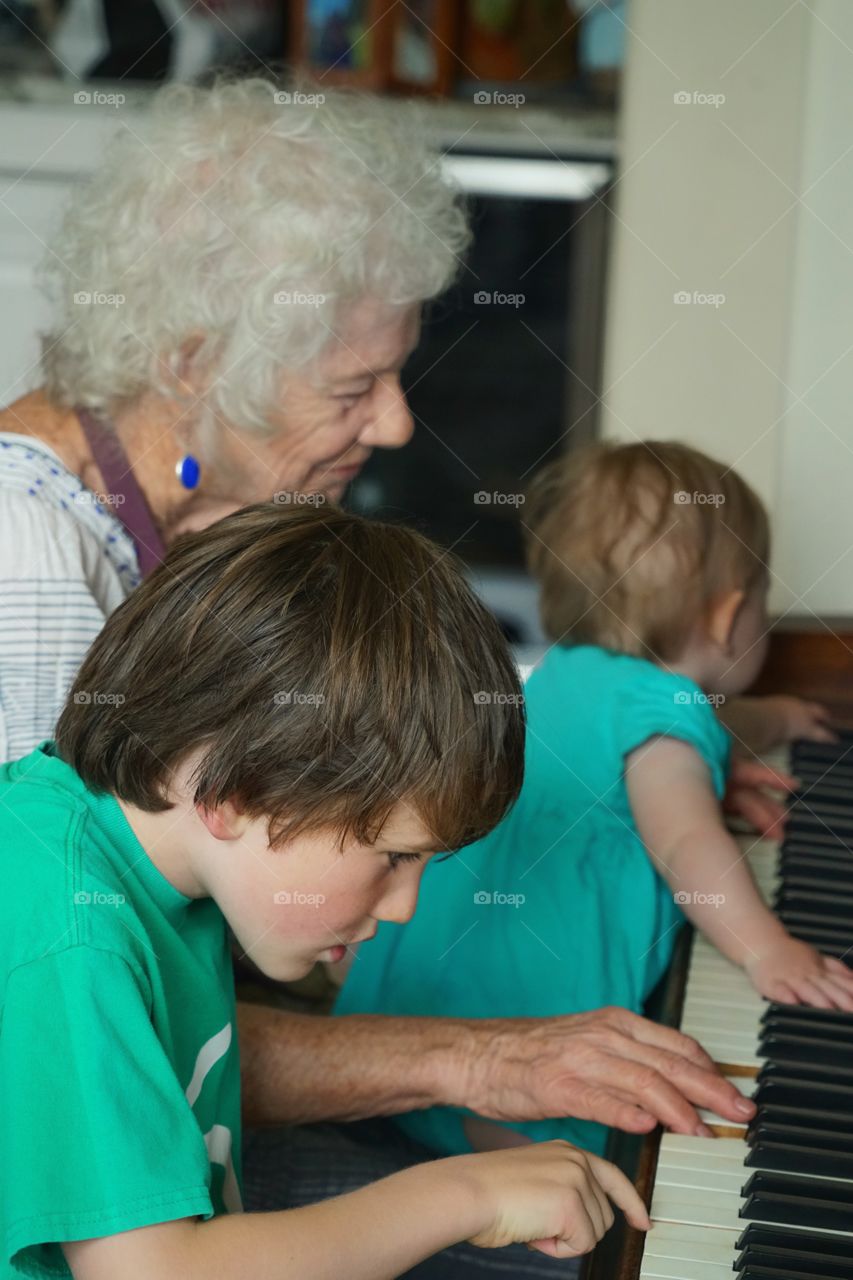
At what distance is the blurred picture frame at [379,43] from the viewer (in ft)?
11.1

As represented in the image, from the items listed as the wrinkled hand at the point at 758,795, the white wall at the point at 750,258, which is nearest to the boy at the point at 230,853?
the wrinkled hand at the point at 758,795

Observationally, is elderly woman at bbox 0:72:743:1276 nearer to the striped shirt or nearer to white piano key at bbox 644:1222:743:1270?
the striped shirt

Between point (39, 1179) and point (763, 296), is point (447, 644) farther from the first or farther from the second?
point (763, 296)

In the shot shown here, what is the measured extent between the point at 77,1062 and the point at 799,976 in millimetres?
645

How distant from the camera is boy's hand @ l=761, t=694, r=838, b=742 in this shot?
177 centimetres

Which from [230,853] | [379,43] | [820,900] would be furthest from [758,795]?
[379,43]

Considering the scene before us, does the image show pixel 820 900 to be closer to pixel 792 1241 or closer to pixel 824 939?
pixel 824 939

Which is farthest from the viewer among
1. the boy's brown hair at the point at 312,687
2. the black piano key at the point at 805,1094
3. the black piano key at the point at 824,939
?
the black piano key at the point at 824,939

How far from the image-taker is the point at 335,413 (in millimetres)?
1525

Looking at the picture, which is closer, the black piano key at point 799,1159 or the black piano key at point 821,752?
the black piano key at point 799,1159

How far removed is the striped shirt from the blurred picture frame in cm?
234

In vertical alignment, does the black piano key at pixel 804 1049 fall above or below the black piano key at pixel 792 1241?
above

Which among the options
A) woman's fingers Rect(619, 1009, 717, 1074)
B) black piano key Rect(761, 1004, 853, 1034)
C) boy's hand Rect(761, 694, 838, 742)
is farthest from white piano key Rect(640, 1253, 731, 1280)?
boy's hand Rect(761, 694, 838, 742)

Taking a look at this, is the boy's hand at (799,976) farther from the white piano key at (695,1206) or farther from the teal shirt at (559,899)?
the white piano key at (695,1206)
